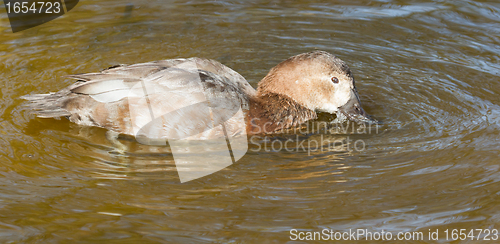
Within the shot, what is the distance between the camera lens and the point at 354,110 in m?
5.49

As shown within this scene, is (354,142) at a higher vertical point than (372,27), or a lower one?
lower

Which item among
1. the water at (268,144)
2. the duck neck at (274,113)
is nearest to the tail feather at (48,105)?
the water at (268,144)

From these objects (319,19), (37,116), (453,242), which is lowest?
(453,242)

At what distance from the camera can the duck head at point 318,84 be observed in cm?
548

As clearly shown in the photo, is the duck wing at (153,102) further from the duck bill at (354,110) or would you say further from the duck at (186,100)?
the duck bill at (354,110)

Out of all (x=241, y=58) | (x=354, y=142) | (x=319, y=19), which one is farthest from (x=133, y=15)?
(x=354, y=142)

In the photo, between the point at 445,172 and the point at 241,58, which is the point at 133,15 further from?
the point at 445,172

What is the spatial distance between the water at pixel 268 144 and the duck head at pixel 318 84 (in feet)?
0.81

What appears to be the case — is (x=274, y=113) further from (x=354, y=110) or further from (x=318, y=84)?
(x=354, y=110)

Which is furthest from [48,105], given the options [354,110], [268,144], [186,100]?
[354,110]

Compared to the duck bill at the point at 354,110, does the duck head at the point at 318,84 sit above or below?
above

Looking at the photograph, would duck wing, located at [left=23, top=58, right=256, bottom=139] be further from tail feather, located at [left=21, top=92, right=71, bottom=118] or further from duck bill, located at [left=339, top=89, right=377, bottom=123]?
duck bill, located at [left=339, top=89, right=377, bottom=123]

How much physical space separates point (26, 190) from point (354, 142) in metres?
2.92

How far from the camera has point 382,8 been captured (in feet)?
26.8
